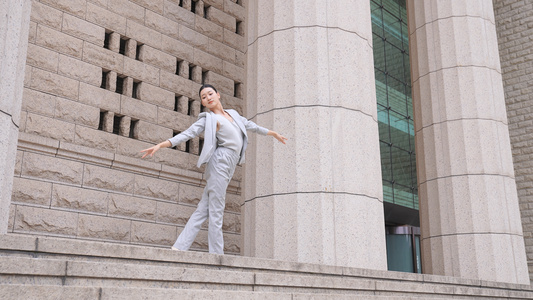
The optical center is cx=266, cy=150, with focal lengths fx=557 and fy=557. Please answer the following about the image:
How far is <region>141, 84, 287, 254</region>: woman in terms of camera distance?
19.1ft

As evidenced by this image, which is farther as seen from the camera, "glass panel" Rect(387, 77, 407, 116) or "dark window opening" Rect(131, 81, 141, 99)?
"glass panel" Rect(387, 77, 407, 116)

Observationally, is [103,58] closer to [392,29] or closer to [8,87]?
[8,87]

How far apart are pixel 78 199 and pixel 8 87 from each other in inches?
211

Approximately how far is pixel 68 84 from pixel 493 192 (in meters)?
7.63

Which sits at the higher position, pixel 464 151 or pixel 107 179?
pixel 464 151

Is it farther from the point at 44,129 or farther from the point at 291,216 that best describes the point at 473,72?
the point at 44,129

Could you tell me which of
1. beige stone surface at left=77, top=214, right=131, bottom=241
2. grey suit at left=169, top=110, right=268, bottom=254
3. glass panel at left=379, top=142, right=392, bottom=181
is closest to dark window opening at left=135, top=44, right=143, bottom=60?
beige stone surface at left=77, top=214, right=131, bottom=241

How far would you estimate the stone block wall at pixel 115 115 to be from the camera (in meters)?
8.73

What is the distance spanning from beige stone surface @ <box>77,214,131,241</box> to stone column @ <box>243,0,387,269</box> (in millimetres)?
3293

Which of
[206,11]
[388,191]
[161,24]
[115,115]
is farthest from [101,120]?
[388,191]

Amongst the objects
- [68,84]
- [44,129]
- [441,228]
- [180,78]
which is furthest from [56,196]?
[441,228]

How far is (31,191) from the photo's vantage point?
8.43 m

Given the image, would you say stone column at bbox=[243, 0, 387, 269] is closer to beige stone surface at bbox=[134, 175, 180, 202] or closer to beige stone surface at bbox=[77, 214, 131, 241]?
beige stone surface at bbox=[77, 214, 131, 241]

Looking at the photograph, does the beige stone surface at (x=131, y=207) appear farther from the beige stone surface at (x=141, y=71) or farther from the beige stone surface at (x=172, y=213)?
the beige stone surface at (x=141, y=71)
